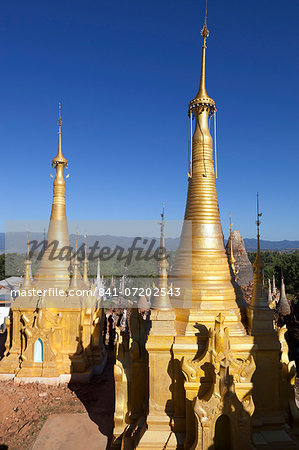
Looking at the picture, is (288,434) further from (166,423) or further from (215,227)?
(215,227)

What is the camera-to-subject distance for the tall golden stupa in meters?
7.27

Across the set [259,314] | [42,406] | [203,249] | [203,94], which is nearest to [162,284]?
[203,249]

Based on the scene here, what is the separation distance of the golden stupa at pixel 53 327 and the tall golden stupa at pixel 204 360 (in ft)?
19.6

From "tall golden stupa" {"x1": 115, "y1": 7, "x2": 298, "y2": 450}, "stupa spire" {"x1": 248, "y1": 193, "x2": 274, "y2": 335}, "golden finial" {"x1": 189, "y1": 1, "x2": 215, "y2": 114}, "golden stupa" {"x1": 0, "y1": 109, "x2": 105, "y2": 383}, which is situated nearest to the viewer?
"tall golden stupa" {"x1": 115, "y1": 7, "x2": 298, "y2": 450}

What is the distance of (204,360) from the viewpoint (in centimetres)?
762

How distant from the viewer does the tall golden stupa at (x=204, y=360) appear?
7.27m

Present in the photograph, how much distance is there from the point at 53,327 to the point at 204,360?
28.5 ft

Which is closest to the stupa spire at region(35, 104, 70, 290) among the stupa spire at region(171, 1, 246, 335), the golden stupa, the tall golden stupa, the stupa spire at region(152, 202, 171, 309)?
the golden stupa

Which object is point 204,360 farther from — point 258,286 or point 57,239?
point 57,239

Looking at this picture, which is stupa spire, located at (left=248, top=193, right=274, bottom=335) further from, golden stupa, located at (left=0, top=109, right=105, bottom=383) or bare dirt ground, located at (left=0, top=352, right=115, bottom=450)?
golden stupa, located at (left=0, top=109, right=105, bottom=383)

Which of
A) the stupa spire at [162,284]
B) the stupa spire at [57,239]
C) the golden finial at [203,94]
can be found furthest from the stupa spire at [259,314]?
the stupa spire at [57,239]

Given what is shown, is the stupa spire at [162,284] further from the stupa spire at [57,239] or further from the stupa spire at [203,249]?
the stupa spire at [57,239]

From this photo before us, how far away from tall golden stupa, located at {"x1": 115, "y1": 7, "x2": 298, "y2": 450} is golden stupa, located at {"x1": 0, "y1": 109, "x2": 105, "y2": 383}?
5974 mm

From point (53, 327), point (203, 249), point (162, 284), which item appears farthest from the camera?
point (53, 327)
